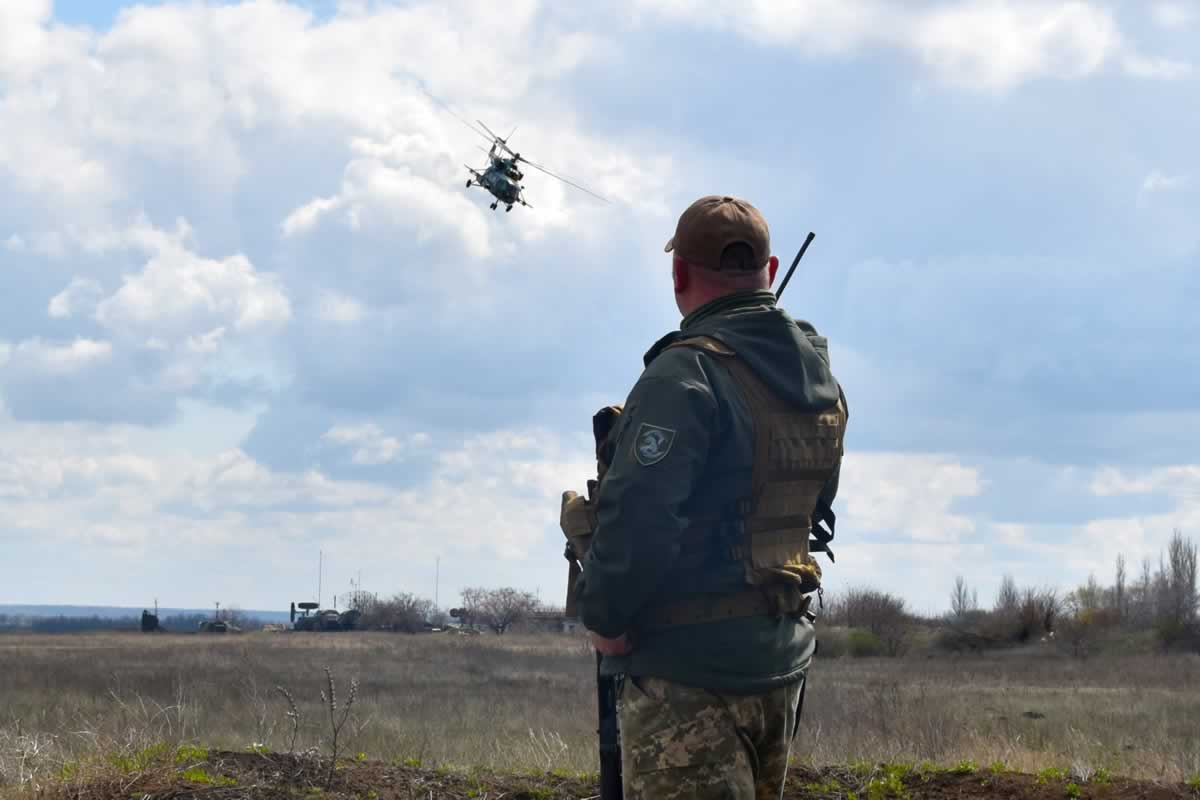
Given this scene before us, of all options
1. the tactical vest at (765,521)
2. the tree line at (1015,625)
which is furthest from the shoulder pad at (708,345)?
the tree line at (1015,625)

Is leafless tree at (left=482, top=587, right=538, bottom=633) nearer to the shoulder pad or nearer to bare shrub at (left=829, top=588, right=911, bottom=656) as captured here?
bare shrub at (left=829, top=588, right=911, bottom=656)

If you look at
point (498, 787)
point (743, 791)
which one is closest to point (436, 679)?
point (498, 787)

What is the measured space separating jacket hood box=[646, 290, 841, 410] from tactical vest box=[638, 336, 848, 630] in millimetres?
32

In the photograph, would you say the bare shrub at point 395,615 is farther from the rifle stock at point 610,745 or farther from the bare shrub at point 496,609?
the rifle stock at point 610,745

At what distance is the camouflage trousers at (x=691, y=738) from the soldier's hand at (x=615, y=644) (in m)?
→ 0.09

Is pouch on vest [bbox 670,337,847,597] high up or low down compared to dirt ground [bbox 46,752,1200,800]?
up

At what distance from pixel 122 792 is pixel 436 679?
67.1 feet

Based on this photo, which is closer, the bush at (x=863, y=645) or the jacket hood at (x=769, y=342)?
the jacket hood at (x=769, y=342)

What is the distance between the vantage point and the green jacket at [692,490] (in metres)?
3.43

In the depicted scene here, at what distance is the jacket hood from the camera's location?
3711 millimetres

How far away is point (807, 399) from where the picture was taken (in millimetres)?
3729

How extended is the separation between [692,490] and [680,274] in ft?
2.38

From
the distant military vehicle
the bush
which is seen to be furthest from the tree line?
the distant military vehicle

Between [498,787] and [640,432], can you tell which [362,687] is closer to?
[498,787]
